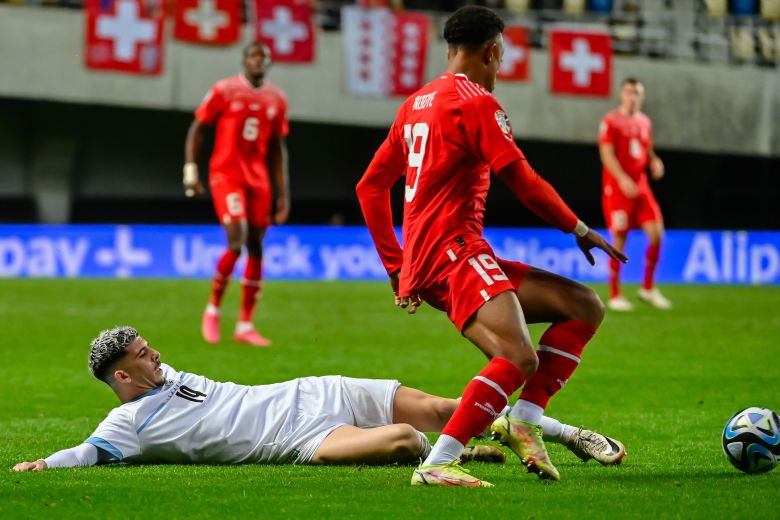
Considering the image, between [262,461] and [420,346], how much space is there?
648cm

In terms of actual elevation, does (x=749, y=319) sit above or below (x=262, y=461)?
below

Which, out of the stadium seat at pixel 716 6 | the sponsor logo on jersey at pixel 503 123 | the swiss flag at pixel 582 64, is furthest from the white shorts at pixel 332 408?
the stadium seat at pixel 716 6

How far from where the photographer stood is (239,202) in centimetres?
1220

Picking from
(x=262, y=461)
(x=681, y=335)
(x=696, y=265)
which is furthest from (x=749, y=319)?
(x=262, y=461)

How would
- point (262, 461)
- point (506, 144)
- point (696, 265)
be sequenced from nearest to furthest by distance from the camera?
point (506, 144), point (262, 461), point (696, 265)

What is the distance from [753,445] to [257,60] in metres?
7.26

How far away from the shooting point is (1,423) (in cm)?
790

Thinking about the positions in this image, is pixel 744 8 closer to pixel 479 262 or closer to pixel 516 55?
pixel 516 55

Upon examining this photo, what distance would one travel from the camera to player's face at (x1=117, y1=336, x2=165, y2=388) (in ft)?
20.0

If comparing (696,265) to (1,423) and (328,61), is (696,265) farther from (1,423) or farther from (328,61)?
(1,423)

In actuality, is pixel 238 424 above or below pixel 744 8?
below

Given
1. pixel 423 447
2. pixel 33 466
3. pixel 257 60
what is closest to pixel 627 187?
pixel 257 60

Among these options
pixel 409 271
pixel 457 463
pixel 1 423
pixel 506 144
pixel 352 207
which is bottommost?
pixel 352 207

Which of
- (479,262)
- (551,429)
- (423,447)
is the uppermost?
(479,262)
